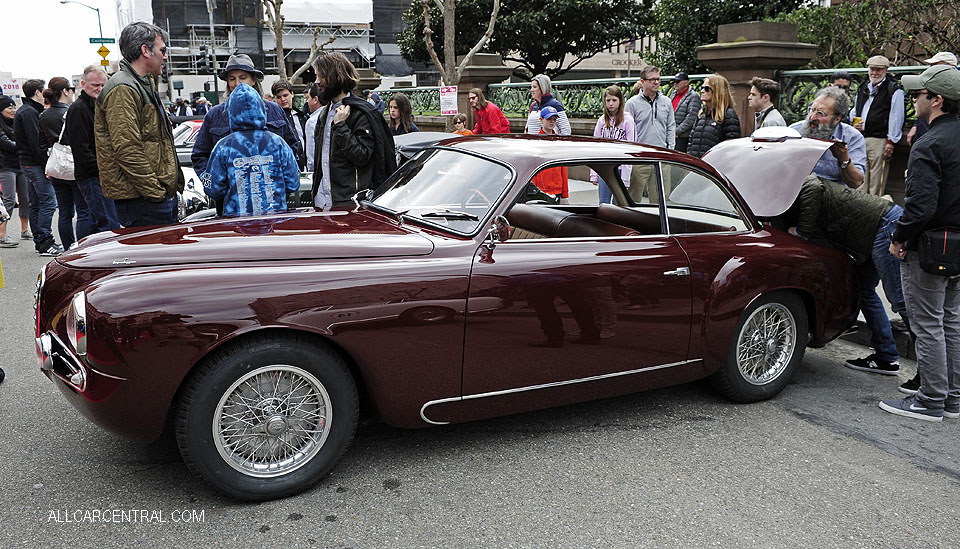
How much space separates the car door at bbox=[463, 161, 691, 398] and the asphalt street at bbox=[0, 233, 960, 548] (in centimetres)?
44

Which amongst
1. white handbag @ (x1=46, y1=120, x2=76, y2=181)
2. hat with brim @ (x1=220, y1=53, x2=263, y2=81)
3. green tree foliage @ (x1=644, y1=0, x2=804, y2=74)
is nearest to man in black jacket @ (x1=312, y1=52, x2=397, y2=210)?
hat with brim @ (x1=220, y1=53, x2=263, y2=81)

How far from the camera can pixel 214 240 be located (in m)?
3.55

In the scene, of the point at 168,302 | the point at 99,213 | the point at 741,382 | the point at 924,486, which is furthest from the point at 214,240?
the point at 99,213

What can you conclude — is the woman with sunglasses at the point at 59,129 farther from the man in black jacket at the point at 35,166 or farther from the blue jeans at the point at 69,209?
the man in black jacket at the point at 35,166

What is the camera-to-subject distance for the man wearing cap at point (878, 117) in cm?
966

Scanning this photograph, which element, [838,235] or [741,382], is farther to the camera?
[838,235]

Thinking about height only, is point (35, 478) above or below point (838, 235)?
below

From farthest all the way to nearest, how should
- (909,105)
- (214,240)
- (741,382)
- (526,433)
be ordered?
(909,105)
(741,382)
(526,433)
(214,240)

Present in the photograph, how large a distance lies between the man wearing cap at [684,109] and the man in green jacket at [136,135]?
6.52 m

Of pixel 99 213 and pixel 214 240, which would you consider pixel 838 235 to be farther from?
pixel 99 213

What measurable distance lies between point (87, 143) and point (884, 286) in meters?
7.01

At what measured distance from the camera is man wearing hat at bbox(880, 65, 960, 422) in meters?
4.14

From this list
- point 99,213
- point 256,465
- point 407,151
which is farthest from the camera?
point 407,151

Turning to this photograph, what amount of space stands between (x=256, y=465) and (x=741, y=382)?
289 centimetres
